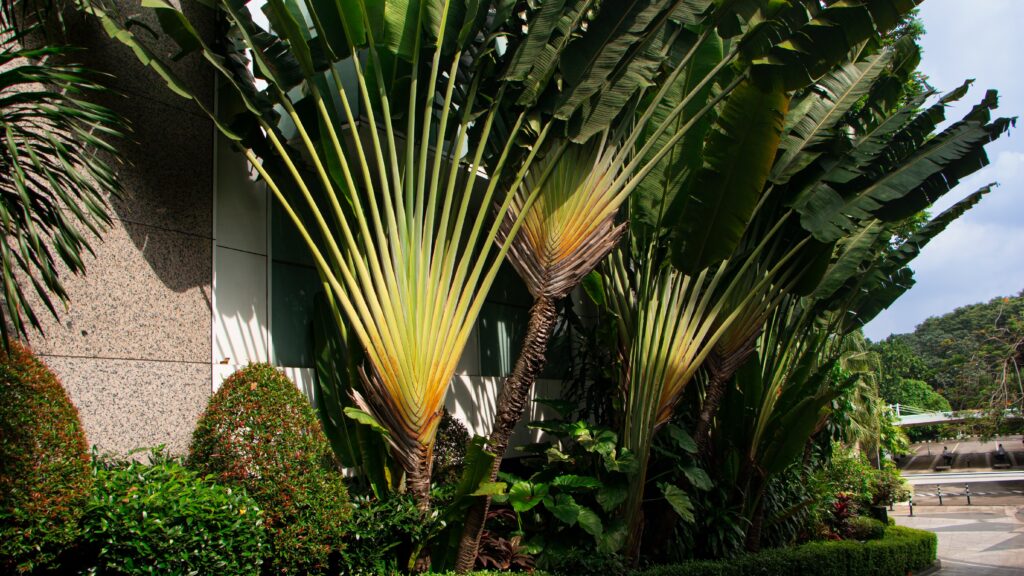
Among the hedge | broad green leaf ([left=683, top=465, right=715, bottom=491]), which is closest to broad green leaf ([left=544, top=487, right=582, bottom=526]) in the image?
the hedge

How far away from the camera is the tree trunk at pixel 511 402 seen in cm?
657

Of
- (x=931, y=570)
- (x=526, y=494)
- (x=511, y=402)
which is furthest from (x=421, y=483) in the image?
(x=931, y=570)

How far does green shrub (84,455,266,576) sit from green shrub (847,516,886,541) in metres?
11.5

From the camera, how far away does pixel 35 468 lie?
166 inches

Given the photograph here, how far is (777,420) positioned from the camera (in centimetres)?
934

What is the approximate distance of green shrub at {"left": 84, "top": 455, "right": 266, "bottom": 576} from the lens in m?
4.53

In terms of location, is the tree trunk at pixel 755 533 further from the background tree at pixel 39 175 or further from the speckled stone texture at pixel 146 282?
the background tree at pixel 39 175

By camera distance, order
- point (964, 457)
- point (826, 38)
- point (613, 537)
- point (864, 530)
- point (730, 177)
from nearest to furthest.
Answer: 1. point (826, 38)
2. point (613, 537)
3. point (730, 177)
4. point (864, 530)
5. point (964, 457)

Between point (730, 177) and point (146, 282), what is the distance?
584 cm

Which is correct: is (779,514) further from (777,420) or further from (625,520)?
(625,520)

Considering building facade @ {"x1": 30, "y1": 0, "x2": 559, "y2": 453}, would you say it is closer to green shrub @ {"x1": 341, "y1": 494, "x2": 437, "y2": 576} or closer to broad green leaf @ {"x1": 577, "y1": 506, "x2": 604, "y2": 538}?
green shrub @ {"x1": 341, "y1": 494, "x2": 437, "y2": 576}

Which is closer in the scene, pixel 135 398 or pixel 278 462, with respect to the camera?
pixel 278 462

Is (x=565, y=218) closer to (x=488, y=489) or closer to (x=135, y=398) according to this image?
(x=488, y=489)

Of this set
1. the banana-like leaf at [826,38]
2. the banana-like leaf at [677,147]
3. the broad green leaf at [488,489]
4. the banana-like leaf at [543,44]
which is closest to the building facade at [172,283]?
the broad green leaf at [488,489]
